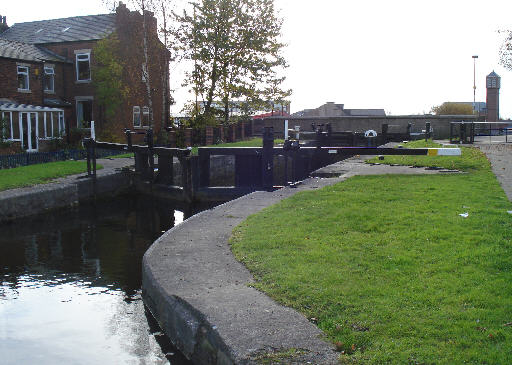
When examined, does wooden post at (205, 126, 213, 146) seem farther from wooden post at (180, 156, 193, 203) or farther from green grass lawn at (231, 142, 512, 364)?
green grass lawn at (231, 142, 512, 364)

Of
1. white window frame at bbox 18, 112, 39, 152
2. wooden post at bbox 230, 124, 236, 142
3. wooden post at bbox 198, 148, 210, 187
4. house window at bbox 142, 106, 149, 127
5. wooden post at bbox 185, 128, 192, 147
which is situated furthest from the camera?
wooden post at bbox 230, 124, 236, 142

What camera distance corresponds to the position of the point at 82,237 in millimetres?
12227

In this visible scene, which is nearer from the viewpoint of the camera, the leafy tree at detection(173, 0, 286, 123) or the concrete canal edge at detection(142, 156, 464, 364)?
the concrete canal edge at detection(142, 156, 464, 364)

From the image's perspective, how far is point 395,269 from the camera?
18.9 ft

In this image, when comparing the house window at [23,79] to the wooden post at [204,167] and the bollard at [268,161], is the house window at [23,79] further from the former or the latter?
the bollard at [268,161]

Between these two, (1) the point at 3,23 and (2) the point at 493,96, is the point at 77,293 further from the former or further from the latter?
(1) the point at 3,23

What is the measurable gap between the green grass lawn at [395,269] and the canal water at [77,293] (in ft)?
4.76

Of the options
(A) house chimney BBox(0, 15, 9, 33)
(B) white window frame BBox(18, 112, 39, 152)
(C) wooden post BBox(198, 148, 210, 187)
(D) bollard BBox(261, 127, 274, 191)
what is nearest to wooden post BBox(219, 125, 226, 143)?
(B) white window frame BBox(18, 112, 39, 152)

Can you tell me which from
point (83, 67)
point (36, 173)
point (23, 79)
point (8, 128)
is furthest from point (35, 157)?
point (83, 67)

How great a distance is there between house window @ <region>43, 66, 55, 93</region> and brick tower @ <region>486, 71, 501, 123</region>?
2798cm

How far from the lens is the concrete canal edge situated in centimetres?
419

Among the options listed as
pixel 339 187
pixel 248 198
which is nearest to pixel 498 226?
pixel 339 187

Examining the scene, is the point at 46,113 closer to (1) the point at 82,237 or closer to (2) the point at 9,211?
(2) the point at 9,211

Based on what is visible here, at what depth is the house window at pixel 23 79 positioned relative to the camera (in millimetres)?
28547
